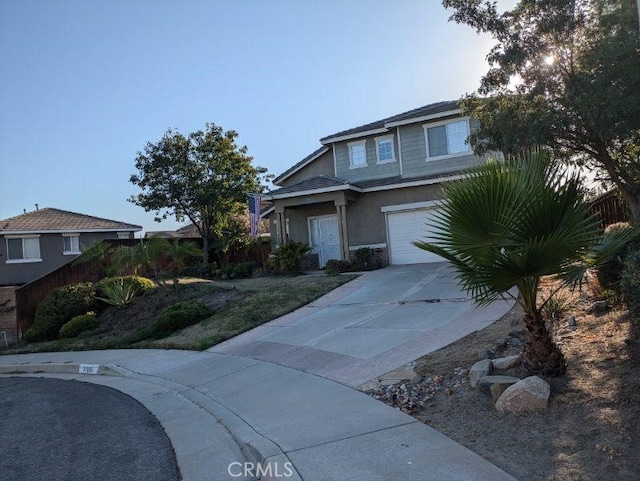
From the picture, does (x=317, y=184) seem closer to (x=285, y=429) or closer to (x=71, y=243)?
(x=285, y=429)

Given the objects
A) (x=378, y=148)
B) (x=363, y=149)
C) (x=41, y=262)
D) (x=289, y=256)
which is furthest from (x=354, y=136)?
(x=41, y=262)

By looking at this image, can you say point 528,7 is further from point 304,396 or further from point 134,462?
point 134,462

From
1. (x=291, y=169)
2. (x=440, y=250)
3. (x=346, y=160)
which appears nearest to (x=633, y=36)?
(x=440, y=250)

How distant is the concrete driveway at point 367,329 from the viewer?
Answer: 7.92 m

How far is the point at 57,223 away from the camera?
99.0ft

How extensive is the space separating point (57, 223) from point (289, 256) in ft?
57.4

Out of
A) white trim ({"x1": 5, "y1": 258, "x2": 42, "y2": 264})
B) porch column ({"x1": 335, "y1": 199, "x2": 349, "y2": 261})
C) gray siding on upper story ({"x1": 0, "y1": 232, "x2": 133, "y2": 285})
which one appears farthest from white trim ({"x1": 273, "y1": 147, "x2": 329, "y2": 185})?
white trim ({"x1": 5, "y1": 258, "x2": 42, "y2": 264})

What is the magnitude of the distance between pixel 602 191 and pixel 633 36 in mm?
6150

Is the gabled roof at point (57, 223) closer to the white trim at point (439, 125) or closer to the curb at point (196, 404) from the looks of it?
the curb at point (196, 404)

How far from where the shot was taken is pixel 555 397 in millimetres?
4938

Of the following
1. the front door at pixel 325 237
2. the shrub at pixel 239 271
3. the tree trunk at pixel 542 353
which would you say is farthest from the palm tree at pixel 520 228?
the shrub at pixel 239 271

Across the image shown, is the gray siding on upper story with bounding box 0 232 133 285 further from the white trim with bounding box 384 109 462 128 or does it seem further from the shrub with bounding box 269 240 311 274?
the white trim with bounding box 384 109 462 128

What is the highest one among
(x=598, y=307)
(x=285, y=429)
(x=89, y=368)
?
(x=598, y=307)

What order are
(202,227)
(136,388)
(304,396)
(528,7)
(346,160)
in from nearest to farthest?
(304,396)
(136,388)
(528,7)
(346,160)
(202,227)
